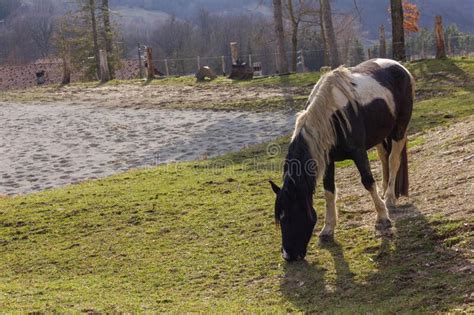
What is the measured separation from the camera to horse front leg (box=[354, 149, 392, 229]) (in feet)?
20.1

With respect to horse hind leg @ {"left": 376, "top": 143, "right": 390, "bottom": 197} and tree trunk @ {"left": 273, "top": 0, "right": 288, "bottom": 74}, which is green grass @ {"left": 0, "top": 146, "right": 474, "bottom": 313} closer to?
horse hind leg @ {"left": 376, "top": 143, "right": 390, "bottom": 197}

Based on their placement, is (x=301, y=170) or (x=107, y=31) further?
(x=107, y=31)

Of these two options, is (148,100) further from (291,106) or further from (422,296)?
(422,296)

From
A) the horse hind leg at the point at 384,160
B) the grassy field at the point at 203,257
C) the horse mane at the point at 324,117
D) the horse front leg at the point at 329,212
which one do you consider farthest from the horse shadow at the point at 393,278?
Answer: the horse hind leg at the point at 384,160

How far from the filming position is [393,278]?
507 centimetres

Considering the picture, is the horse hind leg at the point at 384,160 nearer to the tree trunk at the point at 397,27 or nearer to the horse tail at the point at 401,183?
the horse tail at the point at 401,183

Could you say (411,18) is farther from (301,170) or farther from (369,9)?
(369,9)

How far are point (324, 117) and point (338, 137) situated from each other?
0.27 meters

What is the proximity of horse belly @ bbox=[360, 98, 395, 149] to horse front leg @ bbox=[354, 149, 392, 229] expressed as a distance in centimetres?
33

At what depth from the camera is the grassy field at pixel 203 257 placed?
5.02m

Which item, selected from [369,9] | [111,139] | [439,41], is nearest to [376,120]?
[111,139]

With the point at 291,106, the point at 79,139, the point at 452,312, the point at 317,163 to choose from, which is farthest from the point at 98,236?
the point at 291,106

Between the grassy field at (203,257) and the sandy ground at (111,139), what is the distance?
90.9 inches

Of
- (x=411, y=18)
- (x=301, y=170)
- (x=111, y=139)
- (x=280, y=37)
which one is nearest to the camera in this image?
(x=301, y=170)
